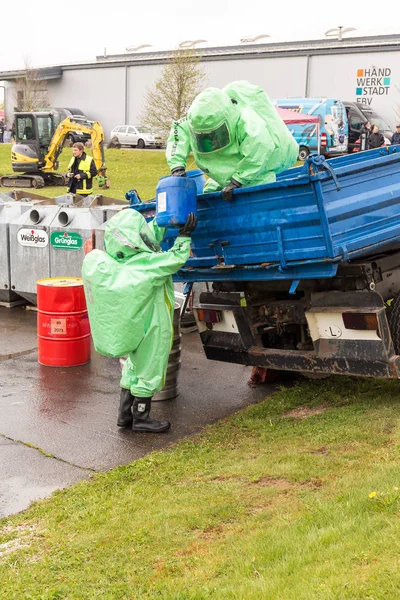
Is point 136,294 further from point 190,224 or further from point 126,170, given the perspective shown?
point 126,170

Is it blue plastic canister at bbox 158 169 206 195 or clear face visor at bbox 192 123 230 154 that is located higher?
clear face visor at bbox 192 123 230 154

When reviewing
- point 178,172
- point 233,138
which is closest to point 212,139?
point 233,138

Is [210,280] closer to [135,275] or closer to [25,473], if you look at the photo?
[135,275]

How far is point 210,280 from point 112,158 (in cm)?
2795

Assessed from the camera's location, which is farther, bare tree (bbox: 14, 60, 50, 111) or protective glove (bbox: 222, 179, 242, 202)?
bare tree (bbox: 14, 60, 50, 111)

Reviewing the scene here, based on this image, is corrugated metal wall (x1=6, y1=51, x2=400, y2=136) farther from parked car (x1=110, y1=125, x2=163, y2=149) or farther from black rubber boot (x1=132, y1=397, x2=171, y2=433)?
black rubber boot (x1=132, y1=397, x2=171, y2=433)

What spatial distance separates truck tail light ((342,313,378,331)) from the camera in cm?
574

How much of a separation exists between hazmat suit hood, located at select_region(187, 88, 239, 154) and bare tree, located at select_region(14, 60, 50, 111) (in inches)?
1763

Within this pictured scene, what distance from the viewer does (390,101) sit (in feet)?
121

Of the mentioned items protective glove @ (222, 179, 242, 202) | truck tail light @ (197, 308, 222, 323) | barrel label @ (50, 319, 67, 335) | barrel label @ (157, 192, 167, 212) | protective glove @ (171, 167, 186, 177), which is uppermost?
protective glove @ (171, 167, 186, 177)

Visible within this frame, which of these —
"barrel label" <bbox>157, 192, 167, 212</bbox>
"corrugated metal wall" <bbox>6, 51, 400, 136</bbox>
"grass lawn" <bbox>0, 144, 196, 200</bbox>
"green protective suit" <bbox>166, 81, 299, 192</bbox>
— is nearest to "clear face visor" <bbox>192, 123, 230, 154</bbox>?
"green protective suit" <bbox>166, 81, 299, 192</bbox>

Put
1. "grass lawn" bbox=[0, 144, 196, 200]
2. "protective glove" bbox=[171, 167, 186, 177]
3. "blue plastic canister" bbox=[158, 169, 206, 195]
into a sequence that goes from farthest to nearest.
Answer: "grass lawn" bbox=[0, 144, 196, 200]
"blue plastic canister" bbox=[158, 169, 206, 195]
"protective glove" bbox=[171, 167, 186, 177]

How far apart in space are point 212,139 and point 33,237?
4.51 metres

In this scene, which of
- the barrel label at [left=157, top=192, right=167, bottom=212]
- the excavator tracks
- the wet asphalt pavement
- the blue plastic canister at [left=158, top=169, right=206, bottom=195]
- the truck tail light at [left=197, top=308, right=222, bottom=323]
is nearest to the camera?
the wet asphalt pavement
